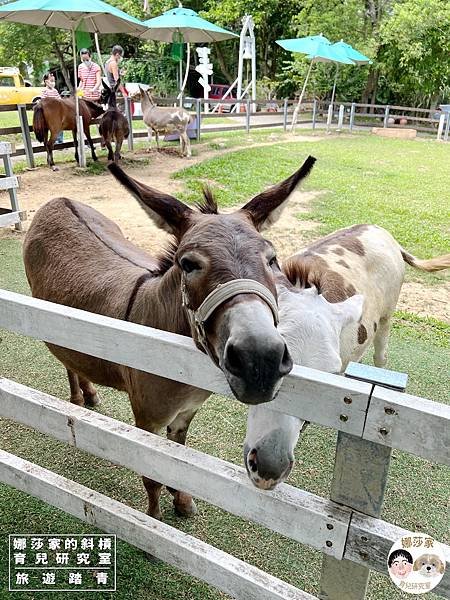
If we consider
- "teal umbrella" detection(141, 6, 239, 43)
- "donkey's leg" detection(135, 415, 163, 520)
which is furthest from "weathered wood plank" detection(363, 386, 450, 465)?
"teal umbrella" detection(141, 6, 239, 43)

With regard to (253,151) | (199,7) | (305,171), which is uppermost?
(199,7)

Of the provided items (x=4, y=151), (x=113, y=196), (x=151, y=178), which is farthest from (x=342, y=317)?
(x=151, y=178)

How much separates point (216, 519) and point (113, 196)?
24.4 ft

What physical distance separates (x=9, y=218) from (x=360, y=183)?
301 inches

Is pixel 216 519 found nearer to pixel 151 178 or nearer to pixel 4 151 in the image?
pixel 4 151

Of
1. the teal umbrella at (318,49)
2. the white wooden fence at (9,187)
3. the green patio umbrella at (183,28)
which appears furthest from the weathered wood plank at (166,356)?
the teal umbrella at (318,49)

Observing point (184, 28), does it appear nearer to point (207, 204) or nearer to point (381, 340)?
point (381, 340)

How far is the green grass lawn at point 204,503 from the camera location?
7.61ft

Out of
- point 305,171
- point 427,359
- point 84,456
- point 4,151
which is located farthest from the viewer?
point 4,151

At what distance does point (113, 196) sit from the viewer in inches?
358

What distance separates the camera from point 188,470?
1735mm

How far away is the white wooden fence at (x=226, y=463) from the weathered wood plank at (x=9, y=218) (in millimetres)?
5372

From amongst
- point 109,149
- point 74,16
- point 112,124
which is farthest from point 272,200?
point 109,149

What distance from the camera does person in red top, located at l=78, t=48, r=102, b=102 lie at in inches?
457
